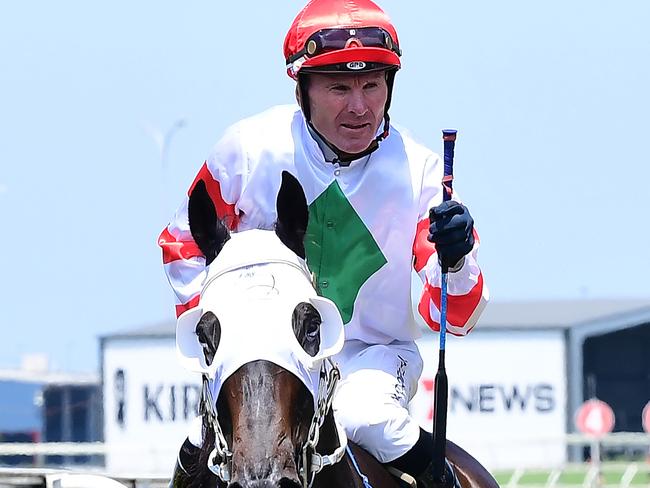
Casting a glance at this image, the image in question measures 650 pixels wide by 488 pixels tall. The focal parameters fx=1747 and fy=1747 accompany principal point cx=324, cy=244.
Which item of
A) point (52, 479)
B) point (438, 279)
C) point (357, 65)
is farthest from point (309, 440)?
point (52, 479)

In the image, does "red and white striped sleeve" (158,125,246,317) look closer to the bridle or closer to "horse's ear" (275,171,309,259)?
"horse's ear" (275,171,309,259)

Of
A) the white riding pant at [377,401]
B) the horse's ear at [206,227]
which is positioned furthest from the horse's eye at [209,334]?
the white riding pant at [377,401]

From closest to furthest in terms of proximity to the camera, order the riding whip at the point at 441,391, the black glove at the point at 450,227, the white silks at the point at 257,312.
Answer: the white silks at the point at 257,312 < the black glove at the point at 450,227 < the riding whip at the point at 441,391

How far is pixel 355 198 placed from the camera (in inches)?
205

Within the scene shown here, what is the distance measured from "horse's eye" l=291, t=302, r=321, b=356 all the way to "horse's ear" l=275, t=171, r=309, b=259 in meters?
0.27

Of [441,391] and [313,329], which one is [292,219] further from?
[441,391]

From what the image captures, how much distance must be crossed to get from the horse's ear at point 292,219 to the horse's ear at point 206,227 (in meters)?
0.15

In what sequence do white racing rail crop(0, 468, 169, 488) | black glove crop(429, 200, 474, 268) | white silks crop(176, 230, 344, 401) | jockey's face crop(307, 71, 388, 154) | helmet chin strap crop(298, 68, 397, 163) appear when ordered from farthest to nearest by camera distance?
white racing rail crop(0, 468, 169, 488) < helmet chin strap crop(298, 68, 397, 163) < jockey's face crop(307, 71, 388, 154) < black glove crop(429, 200, 474, 268) < white silks crop(176, 230, 344, 401)

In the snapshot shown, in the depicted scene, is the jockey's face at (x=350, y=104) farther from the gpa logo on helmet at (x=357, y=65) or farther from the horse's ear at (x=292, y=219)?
the horse's ear at (x=292, y=219)

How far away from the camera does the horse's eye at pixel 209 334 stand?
13.8 feet

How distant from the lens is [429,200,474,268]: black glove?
481cm

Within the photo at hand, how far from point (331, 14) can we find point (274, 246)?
104cm

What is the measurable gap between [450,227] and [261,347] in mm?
900

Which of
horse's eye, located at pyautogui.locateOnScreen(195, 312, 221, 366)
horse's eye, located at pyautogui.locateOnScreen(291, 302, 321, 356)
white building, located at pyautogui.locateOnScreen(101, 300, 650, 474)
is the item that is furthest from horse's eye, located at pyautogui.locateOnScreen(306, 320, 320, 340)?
white building, located at pyautogui.locateOnScreen(101, 300, 650, 474)
